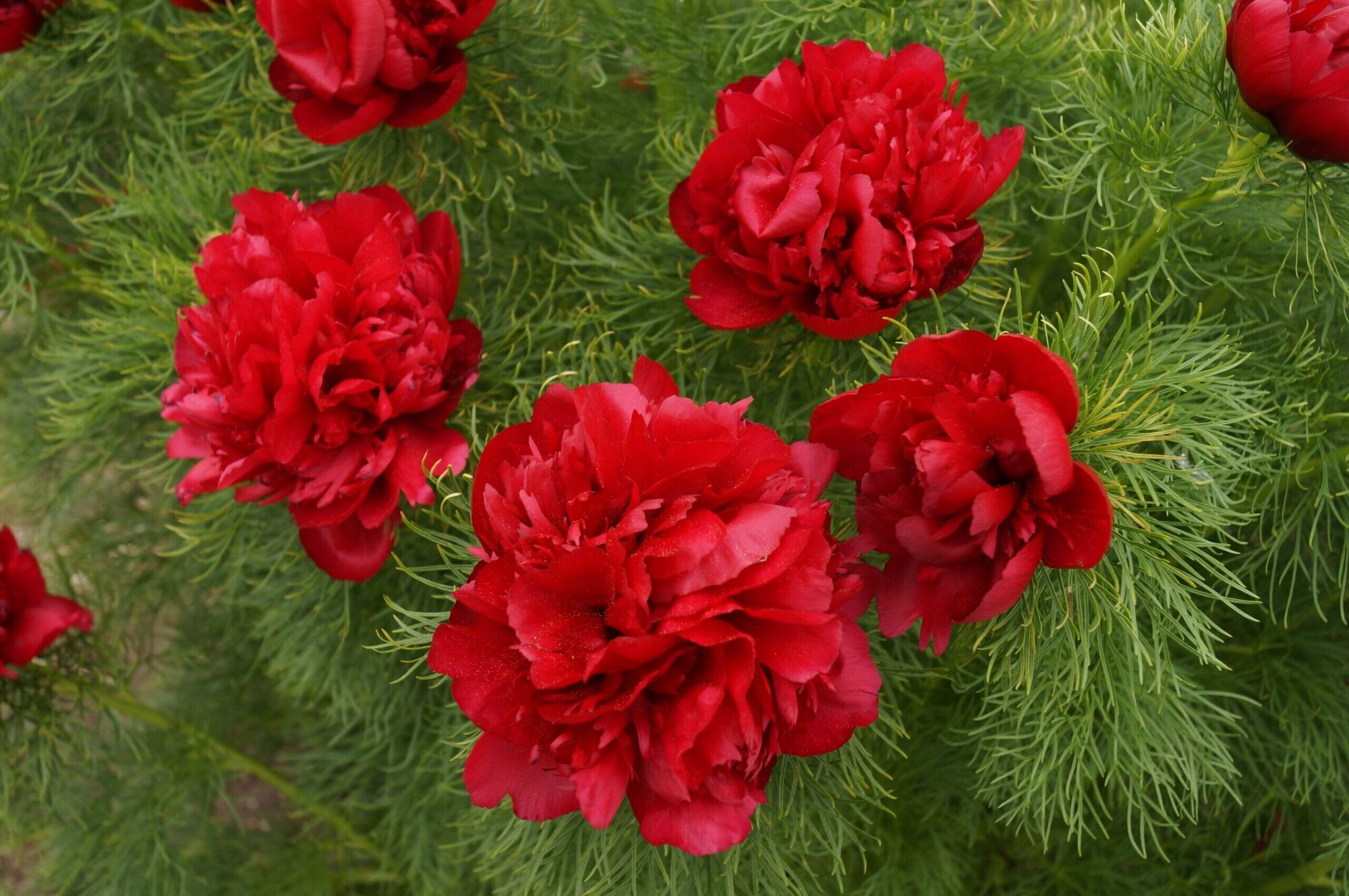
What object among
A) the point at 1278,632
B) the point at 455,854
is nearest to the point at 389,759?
the point at 455,854

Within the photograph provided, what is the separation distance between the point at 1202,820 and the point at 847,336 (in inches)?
30.0

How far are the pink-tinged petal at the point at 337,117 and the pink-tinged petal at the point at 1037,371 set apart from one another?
1.60ft

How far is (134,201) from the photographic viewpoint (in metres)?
1.07

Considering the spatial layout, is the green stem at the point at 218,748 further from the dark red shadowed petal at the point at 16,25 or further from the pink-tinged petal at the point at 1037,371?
the pink-tinged petal at the point at 1037,371

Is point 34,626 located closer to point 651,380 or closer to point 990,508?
point 651,380

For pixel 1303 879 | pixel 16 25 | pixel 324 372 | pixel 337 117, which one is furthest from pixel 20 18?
pixel 1303 879

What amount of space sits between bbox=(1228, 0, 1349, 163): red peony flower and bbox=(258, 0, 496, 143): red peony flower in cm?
51

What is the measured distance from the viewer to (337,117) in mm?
805

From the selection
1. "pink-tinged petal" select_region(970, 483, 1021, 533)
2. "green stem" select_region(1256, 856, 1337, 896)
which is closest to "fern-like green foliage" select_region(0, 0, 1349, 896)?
"green stem" select_region(1256, 856, 1337, 896)

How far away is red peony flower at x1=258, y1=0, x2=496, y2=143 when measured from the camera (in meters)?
0.76

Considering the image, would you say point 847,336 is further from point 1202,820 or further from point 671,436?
point 1202,820

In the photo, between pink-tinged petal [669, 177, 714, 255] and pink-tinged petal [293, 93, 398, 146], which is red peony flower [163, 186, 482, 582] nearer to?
pink-tinged petal [293, 93, 398, 146]

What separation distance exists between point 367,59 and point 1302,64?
0.60m

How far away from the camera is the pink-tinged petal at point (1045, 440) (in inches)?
20.5
